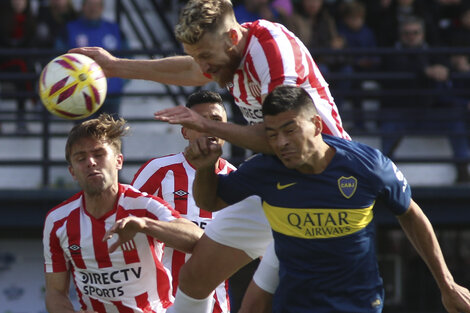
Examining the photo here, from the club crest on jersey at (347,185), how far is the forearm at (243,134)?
0.41m

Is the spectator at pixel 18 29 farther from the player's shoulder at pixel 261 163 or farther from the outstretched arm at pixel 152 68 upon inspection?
the player's shoulder at pixel 261 163

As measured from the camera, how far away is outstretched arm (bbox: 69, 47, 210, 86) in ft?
18.7

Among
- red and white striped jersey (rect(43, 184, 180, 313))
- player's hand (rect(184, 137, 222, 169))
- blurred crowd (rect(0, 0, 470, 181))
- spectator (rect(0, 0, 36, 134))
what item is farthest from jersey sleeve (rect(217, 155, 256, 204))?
spectator (rect(0, 0, 36, 134))

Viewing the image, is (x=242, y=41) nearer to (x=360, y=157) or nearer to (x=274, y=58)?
(x=274, y=58)

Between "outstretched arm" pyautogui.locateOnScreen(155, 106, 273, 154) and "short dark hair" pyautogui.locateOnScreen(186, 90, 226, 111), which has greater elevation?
"outstretched arm" pyautogui.locateOnScreen(155, 106, 273, 154)

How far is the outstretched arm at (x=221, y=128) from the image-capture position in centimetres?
446

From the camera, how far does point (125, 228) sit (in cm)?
480

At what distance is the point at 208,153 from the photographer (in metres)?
4.65

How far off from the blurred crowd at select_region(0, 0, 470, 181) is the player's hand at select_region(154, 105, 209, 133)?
547 cm

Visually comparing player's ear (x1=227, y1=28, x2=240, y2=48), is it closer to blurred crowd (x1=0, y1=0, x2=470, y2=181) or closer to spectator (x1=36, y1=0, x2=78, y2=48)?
blurred crowd (x1=0, y1=0, x2=470, y2=181)

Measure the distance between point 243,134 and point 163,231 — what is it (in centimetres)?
81

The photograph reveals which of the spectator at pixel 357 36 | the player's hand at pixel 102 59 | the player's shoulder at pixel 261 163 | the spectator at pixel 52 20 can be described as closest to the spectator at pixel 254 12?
the spectator at pixel 357 36

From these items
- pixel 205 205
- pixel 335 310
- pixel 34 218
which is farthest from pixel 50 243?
pixel 34 218

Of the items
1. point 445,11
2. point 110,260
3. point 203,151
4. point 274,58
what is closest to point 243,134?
point 203,151
